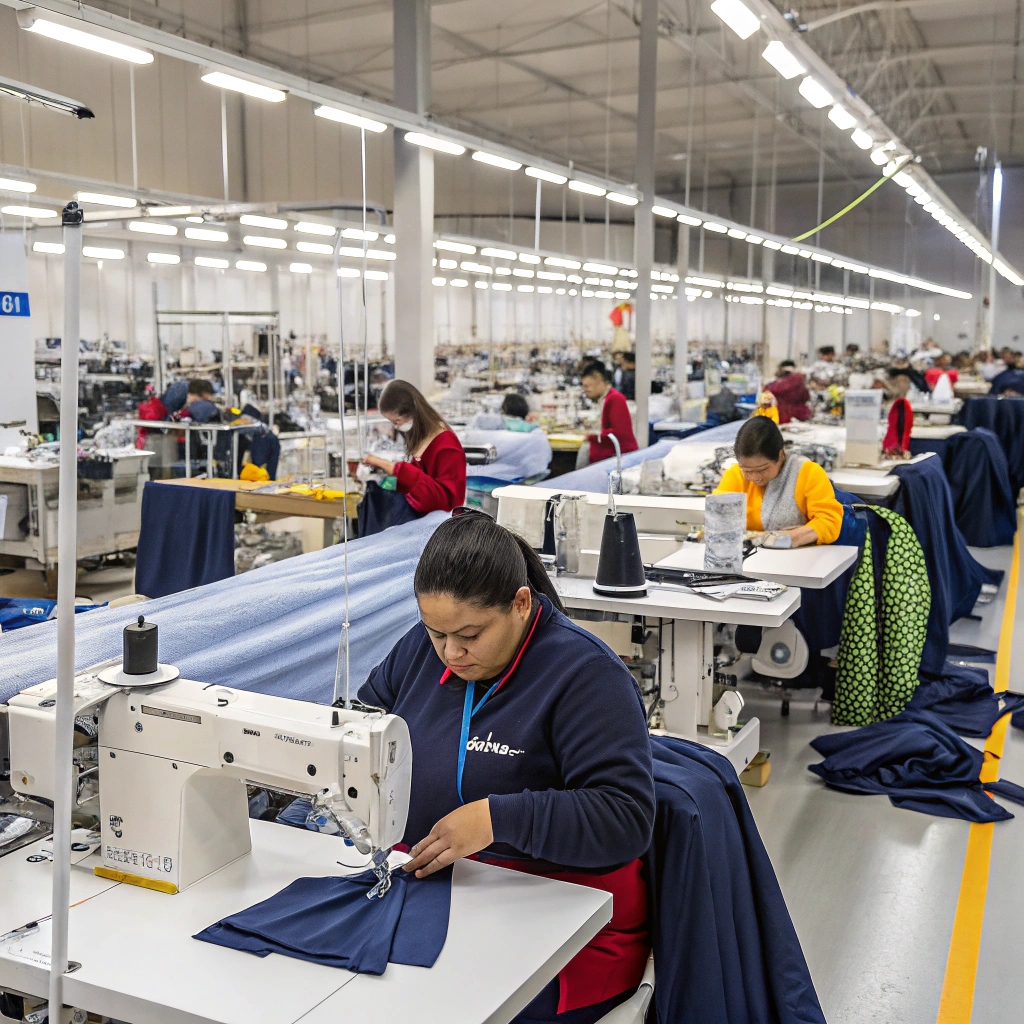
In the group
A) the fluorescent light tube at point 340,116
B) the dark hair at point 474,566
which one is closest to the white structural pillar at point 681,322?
the fluorescent light tube at point 340,116

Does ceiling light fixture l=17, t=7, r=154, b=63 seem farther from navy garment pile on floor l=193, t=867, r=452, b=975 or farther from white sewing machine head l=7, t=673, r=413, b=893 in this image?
navy garment pile on floor l=193, t=867, r=452, b=975

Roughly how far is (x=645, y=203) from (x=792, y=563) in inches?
217

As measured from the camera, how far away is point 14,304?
6.05 meters

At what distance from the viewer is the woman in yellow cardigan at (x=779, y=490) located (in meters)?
3.98

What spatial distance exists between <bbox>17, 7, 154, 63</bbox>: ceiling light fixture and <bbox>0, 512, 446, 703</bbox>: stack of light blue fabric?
5.97 ft

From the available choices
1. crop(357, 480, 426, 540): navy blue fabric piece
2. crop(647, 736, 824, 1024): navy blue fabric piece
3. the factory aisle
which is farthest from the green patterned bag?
crop(647, 736, 824, 1024): navy blue fabric piece

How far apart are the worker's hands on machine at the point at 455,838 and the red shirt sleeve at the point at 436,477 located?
2798mm

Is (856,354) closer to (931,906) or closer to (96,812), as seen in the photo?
(931,906)

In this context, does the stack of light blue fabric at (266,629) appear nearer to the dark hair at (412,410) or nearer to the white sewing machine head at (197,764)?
the white sewing machine head at (197,764)

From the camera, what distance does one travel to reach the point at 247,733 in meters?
1.49

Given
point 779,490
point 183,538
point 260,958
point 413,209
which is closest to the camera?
point 260,958

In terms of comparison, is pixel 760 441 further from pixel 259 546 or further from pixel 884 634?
pixel 259 546

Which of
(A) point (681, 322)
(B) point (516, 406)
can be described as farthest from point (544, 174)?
(A) point (681, 322)

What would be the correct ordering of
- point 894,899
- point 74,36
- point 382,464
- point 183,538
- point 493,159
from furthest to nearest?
point 493,159, point 183,538, point 382,464, point 74,36, point 894,899
